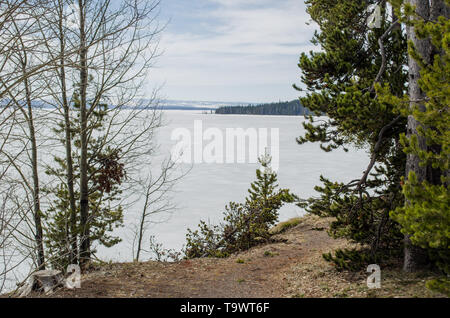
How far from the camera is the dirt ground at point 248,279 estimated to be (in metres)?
6.07

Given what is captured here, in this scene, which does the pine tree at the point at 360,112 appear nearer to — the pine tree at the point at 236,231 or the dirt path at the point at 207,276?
the dirt path at the point at 207,276

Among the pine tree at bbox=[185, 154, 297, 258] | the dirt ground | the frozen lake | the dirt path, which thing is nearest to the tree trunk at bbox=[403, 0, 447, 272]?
the dirt ground

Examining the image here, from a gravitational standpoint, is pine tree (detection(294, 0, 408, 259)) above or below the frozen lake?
above

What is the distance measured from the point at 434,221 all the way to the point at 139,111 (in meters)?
8.42

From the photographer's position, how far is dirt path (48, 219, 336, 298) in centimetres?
710

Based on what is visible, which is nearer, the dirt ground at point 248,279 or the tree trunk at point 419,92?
the tree trunk at point 419,92

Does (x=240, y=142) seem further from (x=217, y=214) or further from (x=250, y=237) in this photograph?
(x=250, y=237)

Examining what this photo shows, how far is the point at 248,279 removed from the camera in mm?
8250

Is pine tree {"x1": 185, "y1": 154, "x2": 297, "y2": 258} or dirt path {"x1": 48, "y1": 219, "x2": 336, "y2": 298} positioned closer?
dirt path {"x1": 48, "y1": 219, "x2": 336, "y2": 298}

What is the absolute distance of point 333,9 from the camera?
829cm

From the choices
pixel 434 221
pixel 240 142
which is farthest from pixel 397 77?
pixel 240 142

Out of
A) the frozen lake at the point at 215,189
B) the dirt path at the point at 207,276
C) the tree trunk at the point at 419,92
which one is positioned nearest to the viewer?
the tree trunk at the point at 419,92

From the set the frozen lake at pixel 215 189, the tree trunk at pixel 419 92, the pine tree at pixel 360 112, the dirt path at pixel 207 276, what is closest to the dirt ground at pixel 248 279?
the dirt path at pixel 207 276

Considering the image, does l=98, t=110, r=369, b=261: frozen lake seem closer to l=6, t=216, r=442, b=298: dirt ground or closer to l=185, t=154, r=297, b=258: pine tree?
l=185, t=154, r=297, b=258: pine tree
